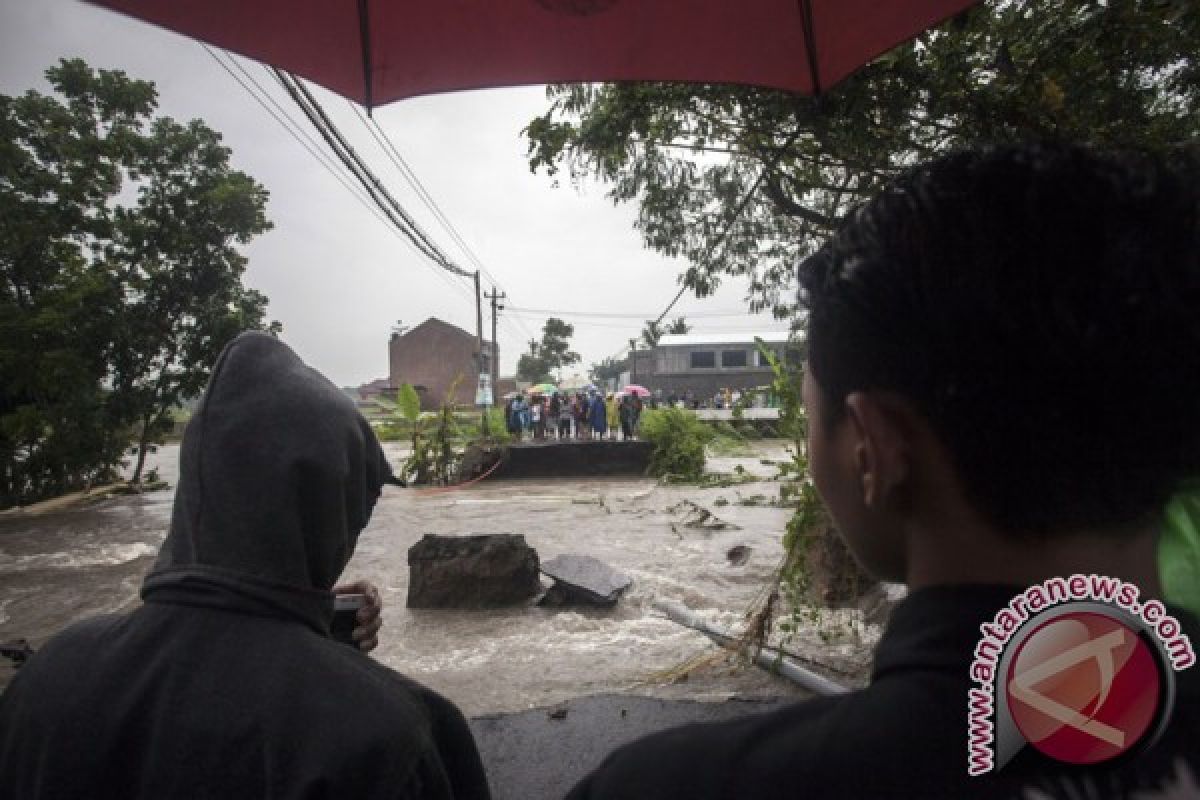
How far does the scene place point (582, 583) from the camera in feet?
18.9

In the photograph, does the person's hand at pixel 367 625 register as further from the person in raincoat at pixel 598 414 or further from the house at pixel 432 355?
the house at pixel 432 355

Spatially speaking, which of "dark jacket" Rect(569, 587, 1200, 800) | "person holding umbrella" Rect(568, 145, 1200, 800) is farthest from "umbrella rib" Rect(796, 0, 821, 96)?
"dark jacket" Rect(569, 587, 1200, 800)

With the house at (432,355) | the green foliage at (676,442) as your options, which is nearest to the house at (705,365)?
the house at (432,355)

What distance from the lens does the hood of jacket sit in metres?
1.06

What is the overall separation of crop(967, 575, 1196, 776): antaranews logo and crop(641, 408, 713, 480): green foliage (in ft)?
45.2

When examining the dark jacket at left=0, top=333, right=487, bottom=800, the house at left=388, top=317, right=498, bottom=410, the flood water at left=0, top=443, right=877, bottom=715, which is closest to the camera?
the dark jacket at left=0, top=333, right=487, bottom=800

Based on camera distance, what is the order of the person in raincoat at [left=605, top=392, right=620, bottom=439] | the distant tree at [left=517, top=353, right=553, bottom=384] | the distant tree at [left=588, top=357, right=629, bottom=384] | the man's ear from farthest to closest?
the distant tree at [left=588, top=357, right=629, bottom=384], the distant tree at [left=517, top=353, right=553, bottom=384], the person in raincoat at [left=605, top=392, right=620, bottom=439], the man's ear

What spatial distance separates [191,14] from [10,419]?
14.0 meters

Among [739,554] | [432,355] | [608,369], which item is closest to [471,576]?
[739,554]

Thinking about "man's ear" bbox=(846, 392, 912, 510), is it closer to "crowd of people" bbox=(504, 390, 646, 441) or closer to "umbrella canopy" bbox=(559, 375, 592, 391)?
"crowd of people" bbox=(504, 390, 646, 441)

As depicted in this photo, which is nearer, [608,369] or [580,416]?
[580,416]

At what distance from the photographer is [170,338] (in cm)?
1404

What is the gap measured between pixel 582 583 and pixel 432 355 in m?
54.6

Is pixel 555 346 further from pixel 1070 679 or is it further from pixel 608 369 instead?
pixel 1070 679
